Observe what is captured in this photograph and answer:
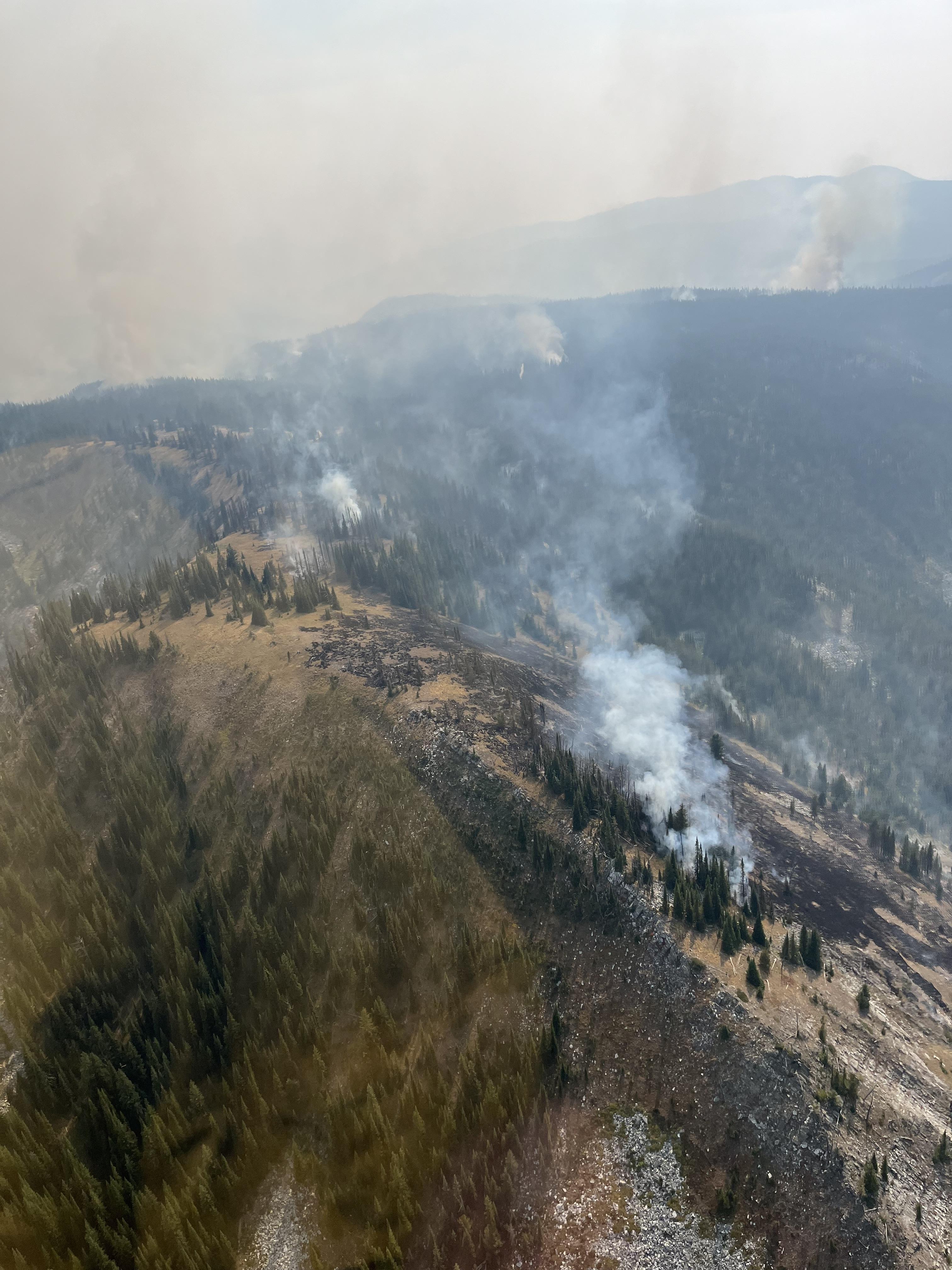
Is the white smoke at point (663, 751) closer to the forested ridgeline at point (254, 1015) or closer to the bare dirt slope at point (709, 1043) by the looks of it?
the bare dirt slope at point (709, 1043)

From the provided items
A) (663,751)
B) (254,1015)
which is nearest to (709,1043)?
(254,1015)

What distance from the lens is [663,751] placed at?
334ft

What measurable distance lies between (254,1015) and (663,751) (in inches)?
2598

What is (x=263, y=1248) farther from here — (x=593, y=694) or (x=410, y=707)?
(x=593, y=694)

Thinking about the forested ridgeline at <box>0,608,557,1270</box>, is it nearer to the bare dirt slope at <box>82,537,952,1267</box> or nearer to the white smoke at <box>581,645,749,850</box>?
the bare dirt slope at <box>82,537,952,1267</box>

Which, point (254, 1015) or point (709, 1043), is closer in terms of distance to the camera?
point (709, 1043)

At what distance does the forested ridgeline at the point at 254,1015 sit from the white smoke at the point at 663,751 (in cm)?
3043

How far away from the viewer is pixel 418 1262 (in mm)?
42844

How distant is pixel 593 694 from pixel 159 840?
76.4 metres

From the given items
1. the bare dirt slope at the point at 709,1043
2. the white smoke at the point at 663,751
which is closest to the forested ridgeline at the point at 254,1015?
the bare dirt slope at the point at 709,1043

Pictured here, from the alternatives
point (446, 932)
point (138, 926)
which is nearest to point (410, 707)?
point (446, 932)

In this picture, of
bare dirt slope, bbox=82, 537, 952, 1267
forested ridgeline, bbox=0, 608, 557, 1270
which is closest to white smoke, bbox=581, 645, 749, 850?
bare dirt slope, bbox=82, 537, 952, 1267

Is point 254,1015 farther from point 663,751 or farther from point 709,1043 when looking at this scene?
point 663,751

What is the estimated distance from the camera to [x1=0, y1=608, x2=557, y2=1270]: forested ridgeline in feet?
148
